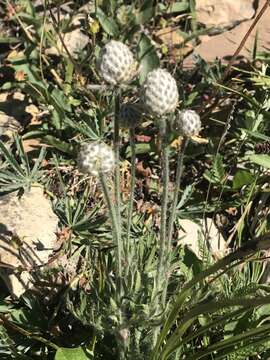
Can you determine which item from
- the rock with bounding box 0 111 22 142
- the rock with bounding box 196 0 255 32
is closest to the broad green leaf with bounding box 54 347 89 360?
the rock with bounding box 0 111 22 142

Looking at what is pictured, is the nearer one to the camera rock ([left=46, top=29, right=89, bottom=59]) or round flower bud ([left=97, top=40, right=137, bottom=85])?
round flower bud ([left=97, top=40, right=137, bottom=85])

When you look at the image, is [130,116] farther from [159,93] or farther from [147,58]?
[147,58]

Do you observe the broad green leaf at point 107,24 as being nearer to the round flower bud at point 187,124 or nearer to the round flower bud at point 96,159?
the round flower bud at point 187,124

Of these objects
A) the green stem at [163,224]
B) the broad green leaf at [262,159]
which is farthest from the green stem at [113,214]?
the broad green leaf at [262,159]

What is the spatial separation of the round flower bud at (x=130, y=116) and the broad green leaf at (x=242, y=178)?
4.81 ft

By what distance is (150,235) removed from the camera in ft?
9.67

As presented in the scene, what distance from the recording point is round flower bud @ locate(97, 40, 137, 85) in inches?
73.5

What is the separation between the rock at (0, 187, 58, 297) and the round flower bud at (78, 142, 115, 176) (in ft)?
4.13

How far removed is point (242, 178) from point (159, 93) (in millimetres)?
1742

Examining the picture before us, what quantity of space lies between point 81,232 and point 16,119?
1295 mm

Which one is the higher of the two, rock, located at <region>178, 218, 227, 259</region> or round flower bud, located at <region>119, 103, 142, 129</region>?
round flower bud, located at <region>119, 103, 142, 129</region>

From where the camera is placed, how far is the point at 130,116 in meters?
2.10

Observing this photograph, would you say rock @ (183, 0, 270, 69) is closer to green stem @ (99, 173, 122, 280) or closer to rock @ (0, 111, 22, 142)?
rock @ (0, 111, 22, 142)

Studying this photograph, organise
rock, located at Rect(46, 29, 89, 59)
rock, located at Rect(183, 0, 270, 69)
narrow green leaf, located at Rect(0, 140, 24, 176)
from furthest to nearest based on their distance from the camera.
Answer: rock, located at Rect(46, 29, 89, 59), rock, located at Rect(183, 0, 270, 69), narrow green leaf, located at Rect(0, 140, 24, 176)
